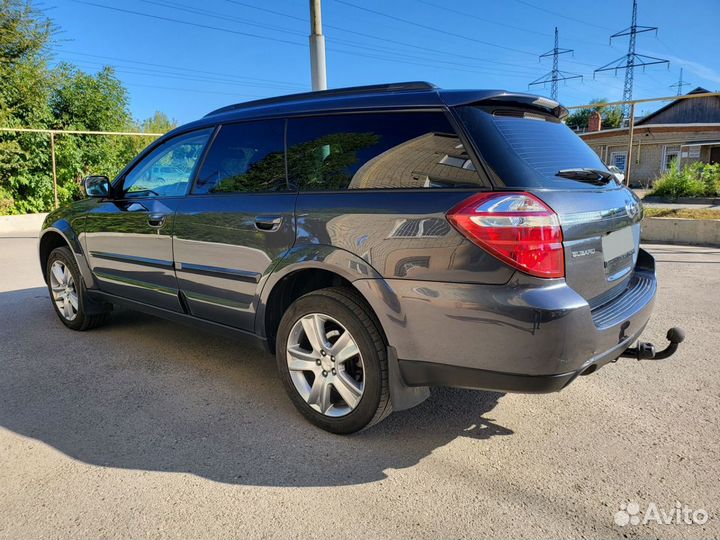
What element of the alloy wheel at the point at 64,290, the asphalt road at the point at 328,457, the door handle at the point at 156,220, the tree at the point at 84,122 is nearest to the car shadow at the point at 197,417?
the asphalt road at the point at 328,457

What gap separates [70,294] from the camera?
15.7 ft

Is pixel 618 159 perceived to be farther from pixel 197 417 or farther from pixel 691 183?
pixel 197 417

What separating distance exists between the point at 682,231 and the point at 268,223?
9944mm

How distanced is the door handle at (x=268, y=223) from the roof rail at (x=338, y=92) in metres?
0.82

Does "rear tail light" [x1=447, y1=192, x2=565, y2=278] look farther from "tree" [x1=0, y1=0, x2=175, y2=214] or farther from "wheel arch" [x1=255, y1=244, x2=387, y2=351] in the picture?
"tree" [x1=0, y1=0, x2=175, y2=214]

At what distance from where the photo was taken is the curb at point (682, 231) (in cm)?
982

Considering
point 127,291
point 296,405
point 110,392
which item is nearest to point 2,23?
point 127,291

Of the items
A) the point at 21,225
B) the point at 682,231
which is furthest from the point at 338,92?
the point at 21,225

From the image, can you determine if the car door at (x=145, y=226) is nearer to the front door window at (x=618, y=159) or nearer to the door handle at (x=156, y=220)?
the door handle at (x=156, y=220)

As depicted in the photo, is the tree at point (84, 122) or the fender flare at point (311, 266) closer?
the fender flare at point (311, 266)

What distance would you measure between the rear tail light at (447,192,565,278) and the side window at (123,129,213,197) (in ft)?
7.27

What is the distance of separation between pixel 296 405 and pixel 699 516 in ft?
6.57

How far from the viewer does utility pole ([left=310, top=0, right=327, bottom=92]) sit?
26.8 feet

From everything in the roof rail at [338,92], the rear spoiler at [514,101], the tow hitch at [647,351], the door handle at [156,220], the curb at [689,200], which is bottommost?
the curb at [689,200]
